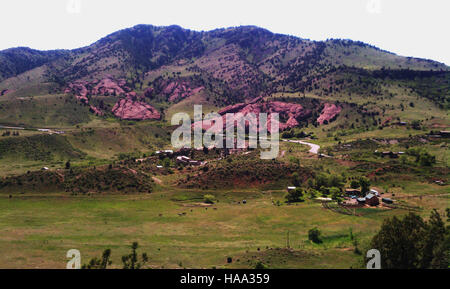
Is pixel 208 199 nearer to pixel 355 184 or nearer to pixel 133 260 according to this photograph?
pixel 133 260

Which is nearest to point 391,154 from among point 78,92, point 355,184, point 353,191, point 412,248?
point 355,184

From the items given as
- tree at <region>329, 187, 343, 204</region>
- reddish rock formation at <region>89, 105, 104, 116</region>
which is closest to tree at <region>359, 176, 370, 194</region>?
tree at <region>329, 187, 343, 204</region>

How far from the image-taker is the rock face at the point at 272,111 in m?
158

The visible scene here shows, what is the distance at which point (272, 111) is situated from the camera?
170 metres

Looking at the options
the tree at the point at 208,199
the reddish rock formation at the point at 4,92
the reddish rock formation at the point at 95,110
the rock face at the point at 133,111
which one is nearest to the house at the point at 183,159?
the tree at the point at 208,199

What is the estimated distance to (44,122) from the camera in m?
134

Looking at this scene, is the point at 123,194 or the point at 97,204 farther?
the point at 123,194

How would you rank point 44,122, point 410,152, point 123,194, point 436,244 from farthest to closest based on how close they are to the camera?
point 44,122 < point 410,152 < point 123,194 < point 436,244

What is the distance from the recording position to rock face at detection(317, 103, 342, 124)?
154m

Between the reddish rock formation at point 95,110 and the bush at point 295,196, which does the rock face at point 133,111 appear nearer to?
the reddish rock formation at point 95,110

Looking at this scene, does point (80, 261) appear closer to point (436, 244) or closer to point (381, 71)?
point (436, 244)

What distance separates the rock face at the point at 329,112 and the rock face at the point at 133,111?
103m

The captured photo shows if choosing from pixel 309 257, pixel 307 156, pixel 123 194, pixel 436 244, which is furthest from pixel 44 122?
pixel 436 244

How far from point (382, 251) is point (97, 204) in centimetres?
5418
